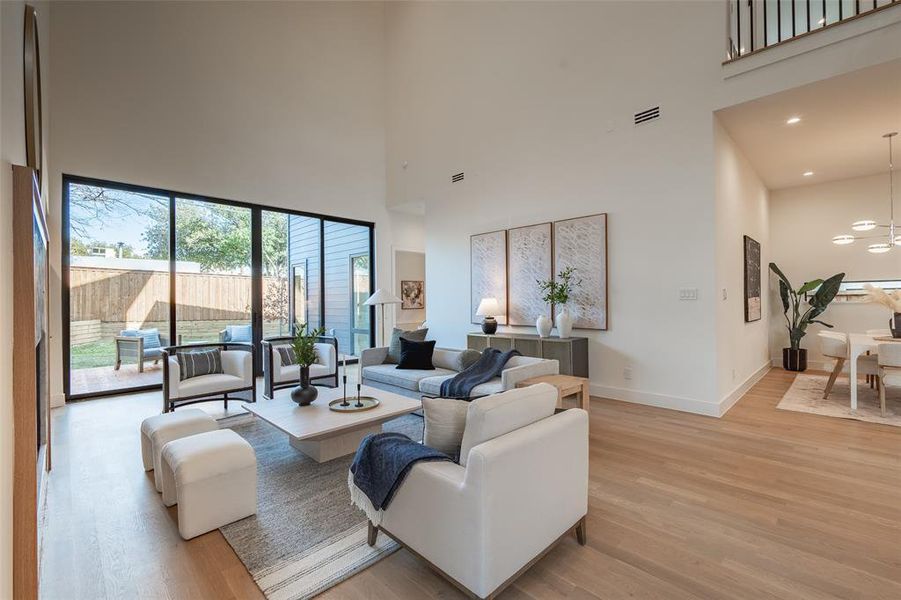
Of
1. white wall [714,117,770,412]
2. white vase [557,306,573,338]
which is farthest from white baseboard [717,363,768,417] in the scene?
white vase [557,306,573,338]

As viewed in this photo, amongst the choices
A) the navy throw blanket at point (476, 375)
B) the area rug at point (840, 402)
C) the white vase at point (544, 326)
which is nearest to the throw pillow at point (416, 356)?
the navy throw blanket at point (476, 375)

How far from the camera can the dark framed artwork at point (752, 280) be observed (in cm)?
543

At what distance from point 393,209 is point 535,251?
12.3 feet

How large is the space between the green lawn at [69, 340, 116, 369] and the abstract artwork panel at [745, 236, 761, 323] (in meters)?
8.57

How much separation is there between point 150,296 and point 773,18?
29.7ft

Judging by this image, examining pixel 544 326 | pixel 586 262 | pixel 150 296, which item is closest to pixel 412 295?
pixel 544 326

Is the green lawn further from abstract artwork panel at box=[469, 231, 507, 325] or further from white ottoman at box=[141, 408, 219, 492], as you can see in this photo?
abstract artwork panel at box=[469, 231, 507, 325]

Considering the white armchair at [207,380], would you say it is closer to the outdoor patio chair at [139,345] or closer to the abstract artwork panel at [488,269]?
the outdoor patio chair at [139,345]

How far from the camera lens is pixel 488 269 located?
6.30 m

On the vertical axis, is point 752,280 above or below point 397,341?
above

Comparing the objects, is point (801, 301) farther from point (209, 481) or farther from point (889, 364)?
point (209, 481)

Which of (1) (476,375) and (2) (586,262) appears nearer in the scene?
(1) (476,375)

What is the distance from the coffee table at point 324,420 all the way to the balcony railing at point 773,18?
4.84 meters

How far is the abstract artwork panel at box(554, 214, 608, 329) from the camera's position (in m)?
5.04
